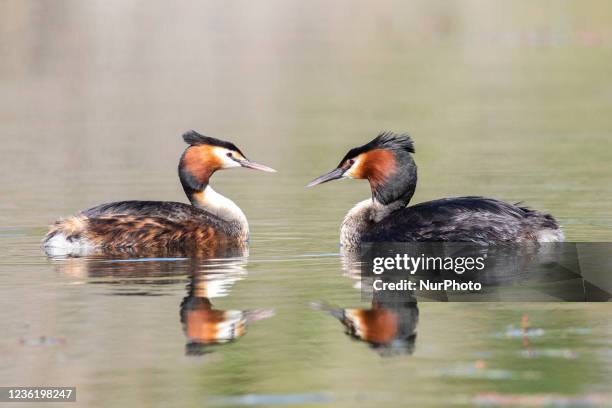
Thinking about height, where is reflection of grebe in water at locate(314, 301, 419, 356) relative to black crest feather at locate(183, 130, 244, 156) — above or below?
below

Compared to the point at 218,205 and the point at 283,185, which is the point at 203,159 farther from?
the point at 283,185

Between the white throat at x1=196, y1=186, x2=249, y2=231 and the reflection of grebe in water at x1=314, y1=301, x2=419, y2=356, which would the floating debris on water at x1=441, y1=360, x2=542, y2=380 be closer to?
the reflection of grebe in water at x1=314, y1=301, x2=419, y2=356

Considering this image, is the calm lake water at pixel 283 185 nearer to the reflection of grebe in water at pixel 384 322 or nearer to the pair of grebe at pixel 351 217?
the reflection of grebe in water at pixel 384 322

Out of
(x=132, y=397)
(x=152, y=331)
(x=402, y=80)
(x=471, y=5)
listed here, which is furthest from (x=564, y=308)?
(x=471, y=5)

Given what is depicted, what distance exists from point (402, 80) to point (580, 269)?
2338cm

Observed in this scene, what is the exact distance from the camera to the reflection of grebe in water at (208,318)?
9438mm

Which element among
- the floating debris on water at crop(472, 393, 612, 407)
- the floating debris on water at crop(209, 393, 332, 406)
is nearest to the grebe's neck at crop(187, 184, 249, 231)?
the floating debris on water at crop(209, 393, 332, 406)

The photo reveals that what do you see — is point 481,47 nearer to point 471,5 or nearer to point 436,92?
point 436,92

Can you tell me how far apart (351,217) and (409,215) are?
3.13ft

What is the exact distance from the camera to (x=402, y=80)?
35.2 meters

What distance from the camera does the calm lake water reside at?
849 centimetres

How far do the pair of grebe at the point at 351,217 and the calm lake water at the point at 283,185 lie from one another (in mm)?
403

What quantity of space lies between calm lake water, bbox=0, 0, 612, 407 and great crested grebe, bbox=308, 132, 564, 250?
0.53 m

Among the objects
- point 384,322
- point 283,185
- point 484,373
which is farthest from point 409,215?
point 283,185
